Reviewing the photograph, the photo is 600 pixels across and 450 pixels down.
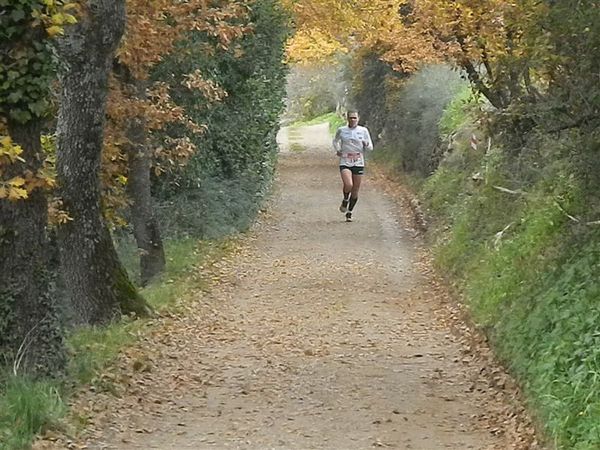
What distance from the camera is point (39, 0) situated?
25.5ft

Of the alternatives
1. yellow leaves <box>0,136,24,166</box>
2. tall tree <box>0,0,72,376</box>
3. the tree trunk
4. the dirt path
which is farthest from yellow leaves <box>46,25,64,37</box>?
the tree trunk

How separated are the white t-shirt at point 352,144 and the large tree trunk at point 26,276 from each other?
12.5 m

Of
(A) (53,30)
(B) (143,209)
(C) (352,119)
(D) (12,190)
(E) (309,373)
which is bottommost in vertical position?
(E) (309,373)

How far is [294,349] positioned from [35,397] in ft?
12.8

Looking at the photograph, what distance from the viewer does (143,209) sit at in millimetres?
14945

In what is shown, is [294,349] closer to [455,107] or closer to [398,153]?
[455,107]

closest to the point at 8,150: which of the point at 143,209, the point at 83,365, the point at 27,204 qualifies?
the point at 27,204

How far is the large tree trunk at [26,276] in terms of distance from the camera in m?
8.22

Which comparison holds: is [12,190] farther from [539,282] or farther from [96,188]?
[539,282]

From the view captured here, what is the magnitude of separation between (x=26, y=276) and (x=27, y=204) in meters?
0.57

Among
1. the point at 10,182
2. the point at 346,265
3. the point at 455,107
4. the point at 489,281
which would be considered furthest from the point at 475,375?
the point at 455,107

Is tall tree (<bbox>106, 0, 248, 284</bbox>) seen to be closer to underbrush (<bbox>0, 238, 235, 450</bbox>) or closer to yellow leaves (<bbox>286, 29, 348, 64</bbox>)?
underbrush (<bbox>0, 238, 235, 450</bbox>)

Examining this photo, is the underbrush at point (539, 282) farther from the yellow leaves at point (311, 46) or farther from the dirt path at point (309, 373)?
the yellow leaves at point (311, 46)

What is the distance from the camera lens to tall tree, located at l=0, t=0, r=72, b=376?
25.9ft
